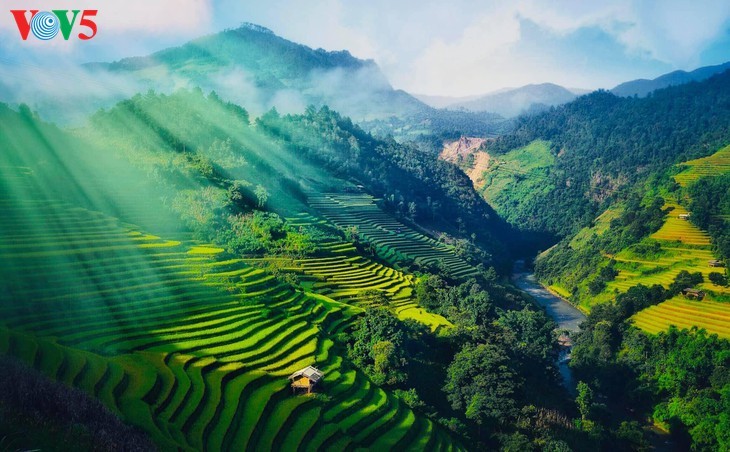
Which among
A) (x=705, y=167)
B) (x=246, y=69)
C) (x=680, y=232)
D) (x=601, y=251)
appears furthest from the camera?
(x=246, y=69)

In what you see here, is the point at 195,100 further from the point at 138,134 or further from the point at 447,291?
the point at 447,291

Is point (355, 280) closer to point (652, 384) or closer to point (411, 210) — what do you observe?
point (652, 384)

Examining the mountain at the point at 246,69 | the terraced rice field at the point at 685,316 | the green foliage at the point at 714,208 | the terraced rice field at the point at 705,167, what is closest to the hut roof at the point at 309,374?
the terraced rice field at the point at 685,316

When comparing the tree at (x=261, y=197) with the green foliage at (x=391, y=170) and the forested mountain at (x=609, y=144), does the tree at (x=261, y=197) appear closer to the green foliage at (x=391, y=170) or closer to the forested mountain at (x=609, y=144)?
the green foliage at (x=391, y=170)

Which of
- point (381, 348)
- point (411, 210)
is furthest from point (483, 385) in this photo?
point (411, 210)

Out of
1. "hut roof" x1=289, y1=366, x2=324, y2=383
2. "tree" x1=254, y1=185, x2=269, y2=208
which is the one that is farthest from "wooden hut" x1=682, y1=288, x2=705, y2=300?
"tree" x1=254, y1=185, x2=269, y2=208

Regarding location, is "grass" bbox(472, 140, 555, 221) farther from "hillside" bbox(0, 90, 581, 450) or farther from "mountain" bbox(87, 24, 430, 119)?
"mountain" bbox(87, 24, 430, 119)
